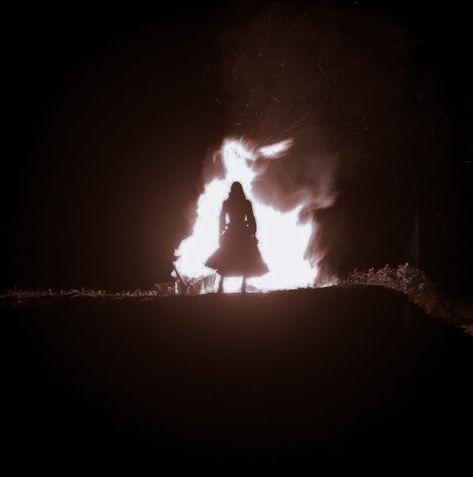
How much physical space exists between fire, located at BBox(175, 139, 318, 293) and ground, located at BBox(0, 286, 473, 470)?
8.78 ft

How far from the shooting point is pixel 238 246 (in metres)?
9.58

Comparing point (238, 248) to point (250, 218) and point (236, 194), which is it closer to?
point (250, 218)

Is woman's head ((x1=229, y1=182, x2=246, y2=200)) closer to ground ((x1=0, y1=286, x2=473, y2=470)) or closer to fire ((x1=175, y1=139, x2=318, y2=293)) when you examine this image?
fire ((x1=175, y1=139, x2=318, y2=293))

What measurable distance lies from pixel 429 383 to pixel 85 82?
12799mm

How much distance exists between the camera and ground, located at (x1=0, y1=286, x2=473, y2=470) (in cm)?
619

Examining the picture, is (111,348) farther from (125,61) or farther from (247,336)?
(125,61)

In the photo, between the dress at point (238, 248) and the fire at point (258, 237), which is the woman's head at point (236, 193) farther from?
the fire at point (258, 237)

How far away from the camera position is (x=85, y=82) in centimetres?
1568

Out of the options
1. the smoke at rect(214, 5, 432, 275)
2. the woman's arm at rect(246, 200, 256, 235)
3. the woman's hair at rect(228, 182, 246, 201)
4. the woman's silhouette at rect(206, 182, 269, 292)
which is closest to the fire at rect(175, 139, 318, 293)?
the woman's silhouette at rect(206, 182, 269, 292)

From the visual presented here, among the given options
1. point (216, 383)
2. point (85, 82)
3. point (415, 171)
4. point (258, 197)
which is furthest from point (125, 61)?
point (216, 383)

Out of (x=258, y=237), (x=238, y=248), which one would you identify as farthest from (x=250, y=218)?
(x=258, y=237)

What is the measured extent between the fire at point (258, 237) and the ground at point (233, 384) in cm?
268

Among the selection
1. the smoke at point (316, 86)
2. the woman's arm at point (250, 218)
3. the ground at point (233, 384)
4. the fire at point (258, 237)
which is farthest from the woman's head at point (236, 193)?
the smoke at point (316, 86)

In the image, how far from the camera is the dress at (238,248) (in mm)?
9508
